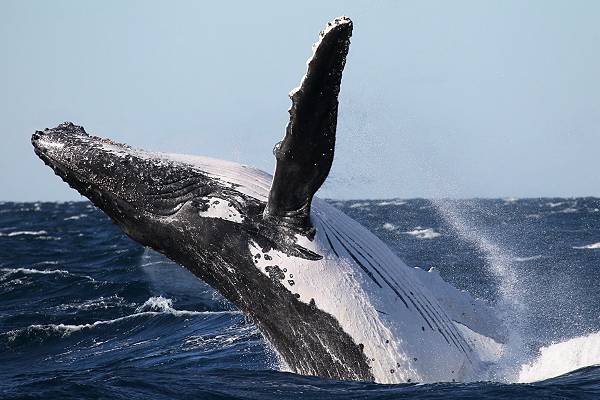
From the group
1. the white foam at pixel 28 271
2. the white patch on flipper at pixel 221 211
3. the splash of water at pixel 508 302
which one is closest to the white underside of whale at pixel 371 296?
the white patch on flipper at pixel 221 211

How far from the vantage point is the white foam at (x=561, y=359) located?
6.88m

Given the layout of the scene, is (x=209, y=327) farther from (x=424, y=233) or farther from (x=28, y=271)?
(x=424, y=233)

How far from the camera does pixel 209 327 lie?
1097 centimetres

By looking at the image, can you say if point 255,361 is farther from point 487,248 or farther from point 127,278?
point 487,248

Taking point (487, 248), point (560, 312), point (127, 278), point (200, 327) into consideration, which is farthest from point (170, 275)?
point (560, 312)

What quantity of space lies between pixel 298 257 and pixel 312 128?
110 centimetres

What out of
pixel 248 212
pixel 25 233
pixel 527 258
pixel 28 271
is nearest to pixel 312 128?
pixel 248 212

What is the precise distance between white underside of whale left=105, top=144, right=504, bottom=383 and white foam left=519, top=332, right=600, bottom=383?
348mm

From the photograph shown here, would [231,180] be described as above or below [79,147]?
below

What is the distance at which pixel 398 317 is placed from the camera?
20.7ft

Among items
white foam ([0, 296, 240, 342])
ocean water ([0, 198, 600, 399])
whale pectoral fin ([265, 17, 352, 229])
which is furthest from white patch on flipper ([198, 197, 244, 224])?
white foam ([0, 296, 240, 342])

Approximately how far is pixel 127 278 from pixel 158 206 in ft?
35.5

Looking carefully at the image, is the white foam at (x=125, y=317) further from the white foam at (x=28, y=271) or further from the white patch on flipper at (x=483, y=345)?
the white foam at (x=28, y=271)

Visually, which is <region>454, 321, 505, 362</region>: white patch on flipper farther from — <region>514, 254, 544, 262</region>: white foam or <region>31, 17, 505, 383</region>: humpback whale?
<region>514, 254, 544, 262</region>: white foam
